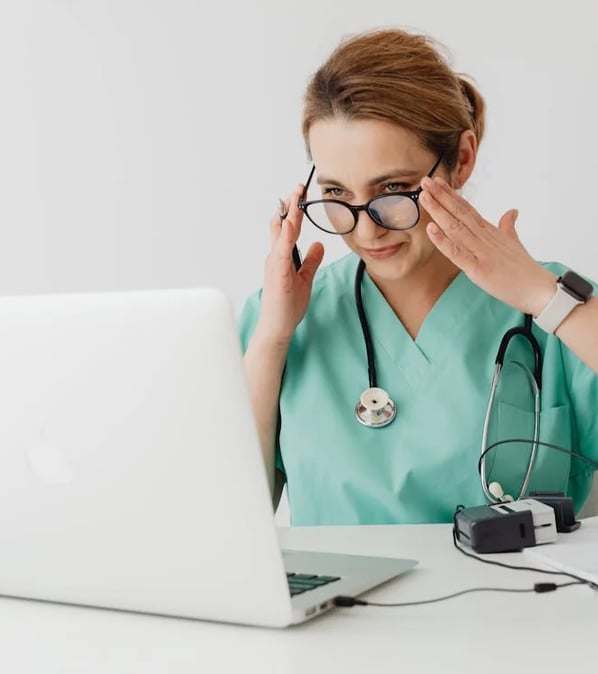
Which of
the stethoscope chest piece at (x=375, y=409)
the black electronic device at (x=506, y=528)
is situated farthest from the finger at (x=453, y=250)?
the black electronic device at (x=506, y=528)

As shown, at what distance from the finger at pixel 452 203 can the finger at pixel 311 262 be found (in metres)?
0.28

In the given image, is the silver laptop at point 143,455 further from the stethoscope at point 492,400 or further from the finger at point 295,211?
the finger at point 295,211

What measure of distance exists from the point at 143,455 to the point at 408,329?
929 mm

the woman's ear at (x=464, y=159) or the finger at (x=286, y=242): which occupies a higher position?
the woman's ear at (x=464, y=159)

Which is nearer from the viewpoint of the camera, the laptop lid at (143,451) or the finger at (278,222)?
the laptop lid at (143,451)

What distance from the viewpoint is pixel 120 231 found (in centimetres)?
261

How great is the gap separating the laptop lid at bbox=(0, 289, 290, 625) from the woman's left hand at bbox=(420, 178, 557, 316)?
804mm

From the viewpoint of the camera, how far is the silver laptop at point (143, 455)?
35.2 inches

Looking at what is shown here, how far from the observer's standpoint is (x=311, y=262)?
6.07 ft

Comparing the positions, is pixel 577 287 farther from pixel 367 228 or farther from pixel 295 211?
pixel 295 211

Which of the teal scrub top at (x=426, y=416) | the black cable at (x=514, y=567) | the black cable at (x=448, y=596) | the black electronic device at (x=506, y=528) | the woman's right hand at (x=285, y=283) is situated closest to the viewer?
the black cable at (x=448, y=596)

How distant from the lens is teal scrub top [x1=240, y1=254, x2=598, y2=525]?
1.65 m

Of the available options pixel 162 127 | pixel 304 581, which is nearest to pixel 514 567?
pixel 304 581

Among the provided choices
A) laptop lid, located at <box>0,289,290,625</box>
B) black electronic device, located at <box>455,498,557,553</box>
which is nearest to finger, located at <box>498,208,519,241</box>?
black electronic device, located at <box>455,498,557,553</box>
